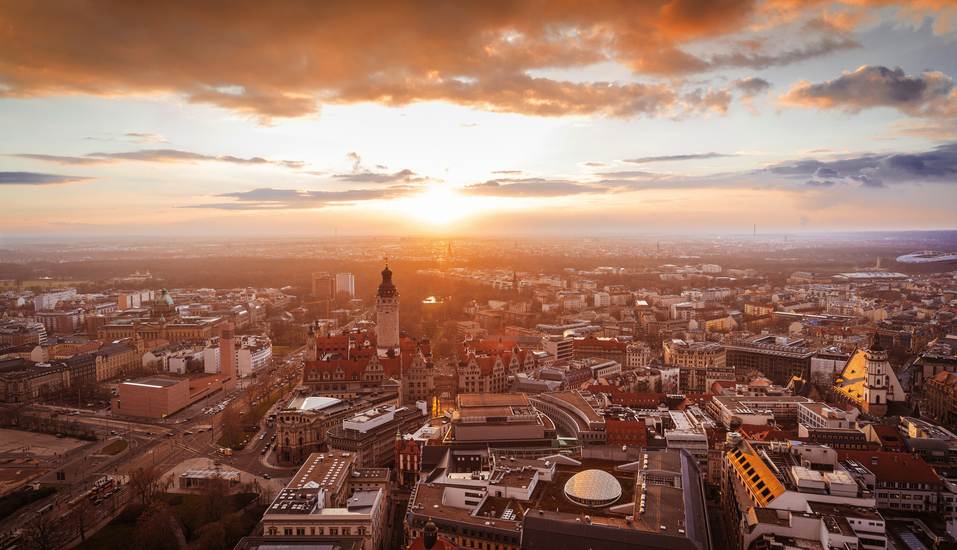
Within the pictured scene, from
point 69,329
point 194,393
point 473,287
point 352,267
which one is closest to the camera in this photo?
point 194,393

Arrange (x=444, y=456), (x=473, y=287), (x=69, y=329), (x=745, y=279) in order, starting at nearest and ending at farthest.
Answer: (x=444, y=456)
(x=69, y=329)
(x=473, y=287)
(x=745, y=279)

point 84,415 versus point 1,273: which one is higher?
point 1,273

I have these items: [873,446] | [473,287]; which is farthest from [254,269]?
[873,446]

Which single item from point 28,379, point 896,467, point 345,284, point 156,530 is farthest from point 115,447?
point 345,284

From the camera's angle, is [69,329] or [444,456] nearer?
[444,456]

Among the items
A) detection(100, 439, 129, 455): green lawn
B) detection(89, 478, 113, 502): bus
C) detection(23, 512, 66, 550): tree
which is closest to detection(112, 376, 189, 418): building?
detection(100, 439, 129, 455): green lawn

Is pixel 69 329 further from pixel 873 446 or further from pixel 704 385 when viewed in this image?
pixel 873 446

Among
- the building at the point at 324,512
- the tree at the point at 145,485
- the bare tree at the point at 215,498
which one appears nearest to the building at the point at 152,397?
the tree at the point at 145,485
